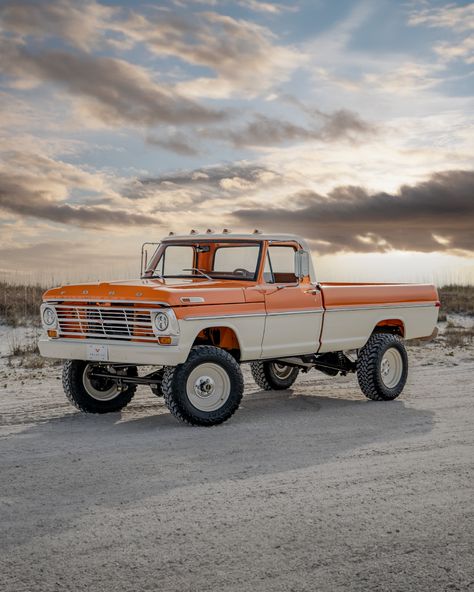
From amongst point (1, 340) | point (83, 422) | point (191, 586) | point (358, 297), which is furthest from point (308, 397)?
point (1, 340)

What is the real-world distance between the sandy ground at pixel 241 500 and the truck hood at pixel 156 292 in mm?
1550

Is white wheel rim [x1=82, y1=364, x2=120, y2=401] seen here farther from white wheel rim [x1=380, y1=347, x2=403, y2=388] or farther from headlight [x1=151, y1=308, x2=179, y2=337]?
→ white wheel rim [x1=380, y1=347, x2=403, y2=388]

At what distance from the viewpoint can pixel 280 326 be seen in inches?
414

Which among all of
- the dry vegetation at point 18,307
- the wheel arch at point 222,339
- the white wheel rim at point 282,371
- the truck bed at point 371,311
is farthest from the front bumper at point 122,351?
the dry vegetation at point 18,307

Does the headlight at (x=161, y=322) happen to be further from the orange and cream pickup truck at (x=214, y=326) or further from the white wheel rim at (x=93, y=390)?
the white wheel rim at (x=93, y=390)

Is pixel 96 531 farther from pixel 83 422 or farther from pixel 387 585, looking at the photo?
pixel 83 422

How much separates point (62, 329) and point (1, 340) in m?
10.1

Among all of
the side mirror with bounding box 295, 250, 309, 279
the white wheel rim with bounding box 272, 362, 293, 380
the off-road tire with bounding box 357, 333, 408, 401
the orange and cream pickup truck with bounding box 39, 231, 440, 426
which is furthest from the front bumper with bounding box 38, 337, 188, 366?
the white wheel rim with bounding box 272, 362, 293, 380

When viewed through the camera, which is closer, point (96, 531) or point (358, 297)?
point (96, 531)

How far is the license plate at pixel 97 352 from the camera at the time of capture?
9.82m

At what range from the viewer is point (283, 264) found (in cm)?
1093

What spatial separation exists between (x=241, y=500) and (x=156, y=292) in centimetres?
341

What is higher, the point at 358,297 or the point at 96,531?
the point at 358,297

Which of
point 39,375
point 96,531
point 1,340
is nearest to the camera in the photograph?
point 96,531
